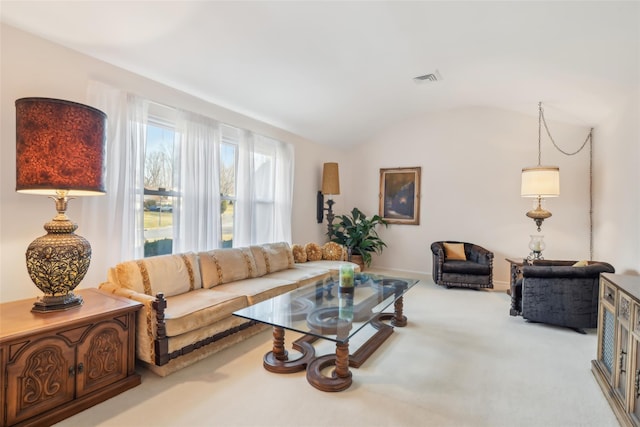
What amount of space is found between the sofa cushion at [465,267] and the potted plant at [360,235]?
1.35m

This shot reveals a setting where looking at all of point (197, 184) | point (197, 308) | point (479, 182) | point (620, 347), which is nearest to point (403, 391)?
point (620, 347)

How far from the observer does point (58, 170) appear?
1893 millimetres

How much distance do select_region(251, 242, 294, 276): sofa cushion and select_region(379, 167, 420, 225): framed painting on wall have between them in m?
2.71

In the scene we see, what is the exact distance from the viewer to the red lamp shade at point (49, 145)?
73.4 inches

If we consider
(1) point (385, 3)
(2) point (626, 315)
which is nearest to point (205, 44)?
(1) point (385, 3)

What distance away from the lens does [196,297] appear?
2768 millimetres

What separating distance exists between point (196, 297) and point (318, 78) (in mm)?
2794

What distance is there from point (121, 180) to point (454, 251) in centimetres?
483

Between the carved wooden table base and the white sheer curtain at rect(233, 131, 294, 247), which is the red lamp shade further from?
the white sheer curtain at rect(233, 131, 294, 247)

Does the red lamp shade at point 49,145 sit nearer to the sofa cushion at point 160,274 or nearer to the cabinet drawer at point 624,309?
the sofa cushion at point 160,274

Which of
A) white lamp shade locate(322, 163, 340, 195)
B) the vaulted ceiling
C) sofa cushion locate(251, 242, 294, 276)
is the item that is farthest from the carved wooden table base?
white lamp shade locate(322, 163, 340, 195)

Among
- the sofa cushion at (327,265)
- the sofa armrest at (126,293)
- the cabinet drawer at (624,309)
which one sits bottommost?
the sofa cushion at (327,265)

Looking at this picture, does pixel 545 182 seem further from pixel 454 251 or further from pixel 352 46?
pixel 352 46

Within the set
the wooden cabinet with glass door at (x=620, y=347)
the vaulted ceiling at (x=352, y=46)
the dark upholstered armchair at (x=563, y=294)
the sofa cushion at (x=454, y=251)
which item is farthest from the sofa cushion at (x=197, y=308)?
the sofa cushion at (x=454, y=251)
